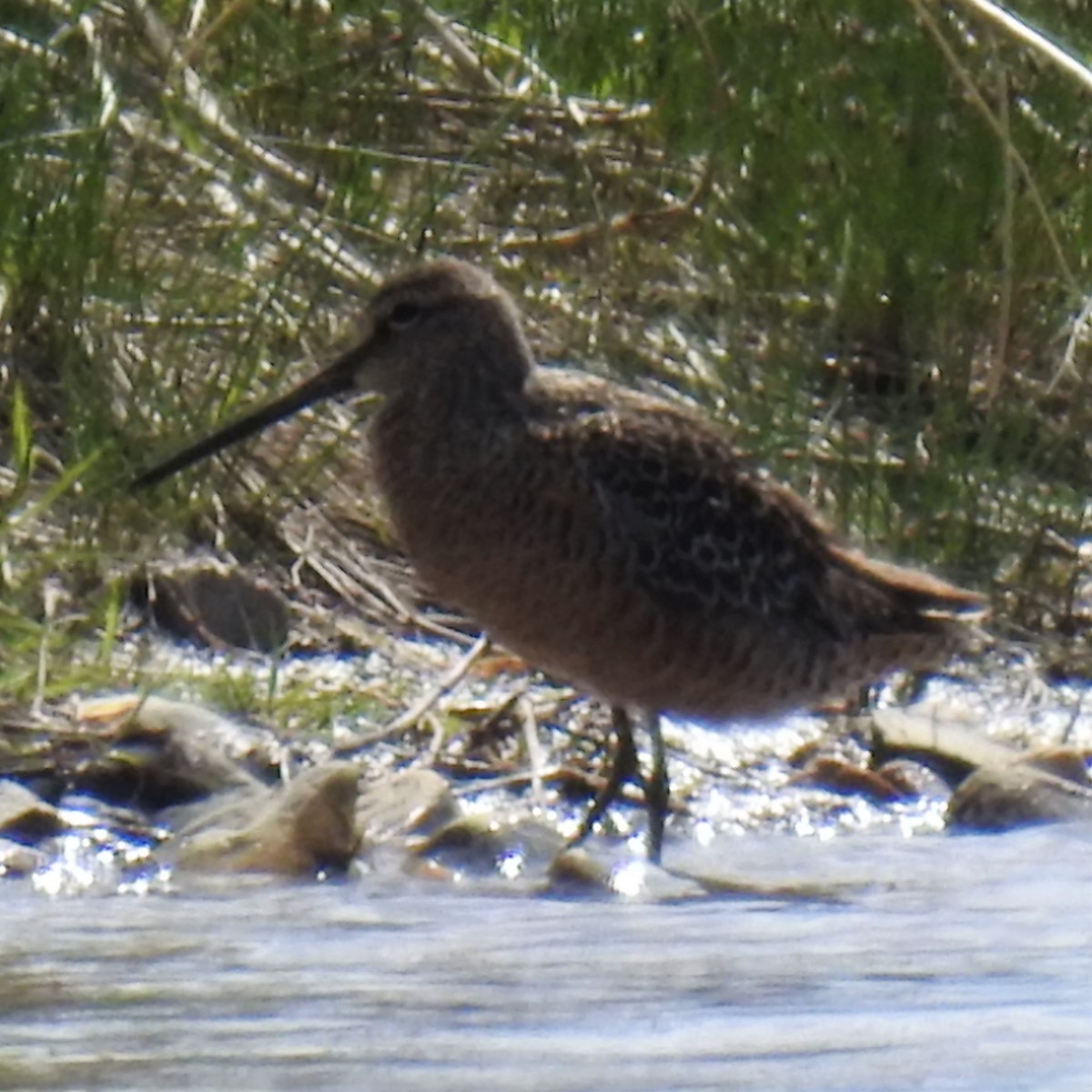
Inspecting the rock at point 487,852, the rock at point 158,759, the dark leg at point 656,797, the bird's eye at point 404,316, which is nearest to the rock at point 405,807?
the rock at point 487,852

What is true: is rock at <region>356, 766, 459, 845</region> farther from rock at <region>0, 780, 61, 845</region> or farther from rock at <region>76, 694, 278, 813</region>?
rock at <region>0, 780, 61, 845</region>

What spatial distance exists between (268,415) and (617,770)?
0.96 metres

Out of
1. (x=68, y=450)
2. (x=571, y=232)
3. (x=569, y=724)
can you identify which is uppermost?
(x=571, y=232)

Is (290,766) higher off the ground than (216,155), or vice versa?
(216,155)

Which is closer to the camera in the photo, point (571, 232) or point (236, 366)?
point (236, 366)

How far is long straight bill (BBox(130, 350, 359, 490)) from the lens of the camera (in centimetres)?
557

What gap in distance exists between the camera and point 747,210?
673cm

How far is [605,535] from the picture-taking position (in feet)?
17.1

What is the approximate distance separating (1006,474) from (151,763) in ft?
7.28

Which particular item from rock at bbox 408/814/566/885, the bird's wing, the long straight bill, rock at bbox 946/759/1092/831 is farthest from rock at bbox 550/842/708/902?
the long straight bill

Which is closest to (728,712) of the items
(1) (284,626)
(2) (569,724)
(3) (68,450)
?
(2) (569,724)

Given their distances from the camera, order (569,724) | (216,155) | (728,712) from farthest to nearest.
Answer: (216,155), (569,724), (728,712)

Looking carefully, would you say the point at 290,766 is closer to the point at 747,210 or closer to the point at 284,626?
the point at 284,626

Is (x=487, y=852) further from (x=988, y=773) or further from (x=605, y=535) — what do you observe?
(x=988, y=773)
